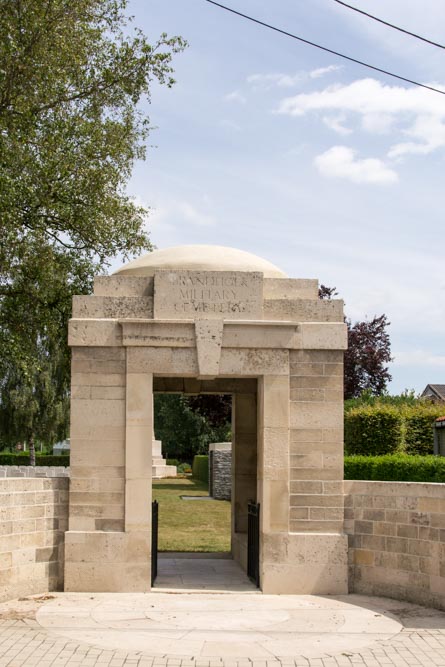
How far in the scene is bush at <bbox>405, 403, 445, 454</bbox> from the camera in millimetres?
18297

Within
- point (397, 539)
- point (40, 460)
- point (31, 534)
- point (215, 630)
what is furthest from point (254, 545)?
point (40, 460)

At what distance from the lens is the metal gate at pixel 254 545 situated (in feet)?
34.7

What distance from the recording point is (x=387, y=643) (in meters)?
7.88

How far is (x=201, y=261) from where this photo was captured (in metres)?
10.9

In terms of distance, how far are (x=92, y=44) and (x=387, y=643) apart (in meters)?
12.7

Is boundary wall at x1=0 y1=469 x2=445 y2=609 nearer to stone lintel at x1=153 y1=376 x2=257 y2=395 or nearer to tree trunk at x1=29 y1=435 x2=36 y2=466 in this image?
stone lintel at x1=153 y1=376 x2=257 y2=395

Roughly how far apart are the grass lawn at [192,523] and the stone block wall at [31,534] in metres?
4.39

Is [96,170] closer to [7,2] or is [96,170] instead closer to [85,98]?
[85,98]

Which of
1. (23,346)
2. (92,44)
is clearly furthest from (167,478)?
(92,44)

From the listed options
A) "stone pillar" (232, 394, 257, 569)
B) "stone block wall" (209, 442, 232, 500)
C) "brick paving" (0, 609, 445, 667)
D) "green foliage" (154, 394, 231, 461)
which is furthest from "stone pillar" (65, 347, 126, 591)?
"green foliage" (154, 394, 231, 461)

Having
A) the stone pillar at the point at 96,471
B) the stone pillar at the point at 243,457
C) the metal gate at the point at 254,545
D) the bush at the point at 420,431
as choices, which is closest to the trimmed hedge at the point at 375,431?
the bush at the point at 420,431

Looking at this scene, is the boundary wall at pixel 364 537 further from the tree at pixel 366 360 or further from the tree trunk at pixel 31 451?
the tree trunk at pixel 31 451

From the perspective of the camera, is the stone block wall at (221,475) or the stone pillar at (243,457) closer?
the stone pillar at (243,457)

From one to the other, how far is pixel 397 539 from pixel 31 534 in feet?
14.6
